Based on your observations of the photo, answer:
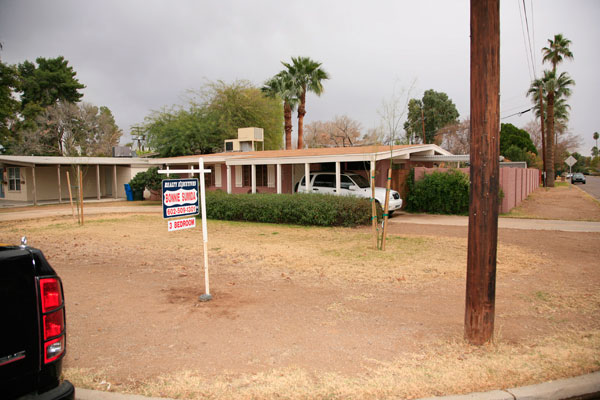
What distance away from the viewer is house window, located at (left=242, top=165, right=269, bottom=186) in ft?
73.9

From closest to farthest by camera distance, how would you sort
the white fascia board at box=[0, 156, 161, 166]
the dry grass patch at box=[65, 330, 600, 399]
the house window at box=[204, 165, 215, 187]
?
the dry grass patch at box=[65, 330, 600, 399], the white fascia board at box=[0, 156, 161, 166], the house window at box=[204, 165, 215, 187]

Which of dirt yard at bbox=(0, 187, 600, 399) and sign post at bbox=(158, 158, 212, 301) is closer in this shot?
dirt yard at bbox=(0, 187, 600, 399)

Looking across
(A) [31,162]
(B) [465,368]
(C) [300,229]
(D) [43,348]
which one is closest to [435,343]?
(B) [465,368]

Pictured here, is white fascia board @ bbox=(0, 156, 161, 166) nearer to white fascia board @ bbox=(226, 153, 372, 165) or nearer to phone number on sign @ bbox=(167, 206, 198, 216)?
white fascia board @ bbox=(226, 153, 372, 165)

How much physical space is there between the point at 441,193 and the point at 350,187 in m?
4.13

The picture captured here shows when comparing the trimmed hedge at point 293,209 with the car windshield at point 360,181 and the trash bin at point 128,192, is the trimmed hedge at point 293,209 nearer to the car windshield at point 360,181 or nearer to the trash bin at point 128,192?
the car windshield at point 360,181

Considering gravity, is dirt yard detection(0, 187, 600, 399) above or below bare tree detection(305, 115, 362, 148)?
below

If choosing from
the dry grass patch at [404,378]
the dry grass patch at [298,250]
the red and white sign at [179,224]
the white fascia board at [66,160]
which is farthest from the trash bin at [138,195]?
the dry grass patch at [404,378]

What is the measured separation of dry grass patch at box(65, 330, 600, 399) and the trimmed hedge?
944 centimetres

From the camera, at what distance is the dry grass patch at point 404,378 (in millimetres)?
3590

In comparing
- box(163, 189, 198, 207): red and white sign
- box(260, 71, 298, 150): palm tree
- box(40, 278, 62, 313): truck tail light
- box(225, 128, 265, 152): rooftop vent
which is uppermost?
box(260, 71, 298, 150): palm tree

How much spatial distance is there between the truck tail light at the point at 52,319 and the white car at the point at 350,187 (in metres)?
13.3

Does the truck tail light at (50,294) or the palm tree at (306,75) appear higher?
the palm tree at (306,75)

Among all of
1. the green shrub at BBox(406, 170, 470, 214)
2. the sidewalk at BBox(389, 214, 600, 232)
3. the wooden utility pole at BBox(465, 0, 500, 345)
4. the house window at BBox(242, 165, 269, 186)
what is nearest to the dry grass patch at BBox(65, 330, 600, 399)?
the wooden utility pole at BBox(465, 0, 500, 345)
